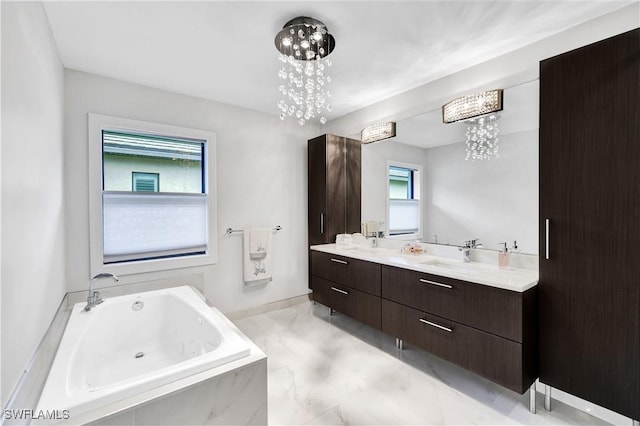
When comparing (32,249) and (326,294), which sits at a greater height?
(32,249)

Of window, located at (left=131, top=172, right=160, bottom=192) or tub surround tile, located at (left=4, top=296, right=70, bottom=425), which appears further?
window, located at (left=131, top=172, right=160, bottom=192)

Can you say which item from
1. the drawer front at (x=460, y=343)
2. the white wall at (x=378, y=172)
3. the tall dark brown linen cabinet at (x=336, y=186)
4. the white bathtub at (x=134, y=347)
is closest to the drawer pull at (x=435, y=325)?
the drawer front at (x=460, y=343)

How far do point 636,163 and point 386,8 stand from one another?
1573mm

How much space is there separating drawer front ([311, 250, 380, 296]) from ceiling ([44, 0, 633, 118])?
1.75 m

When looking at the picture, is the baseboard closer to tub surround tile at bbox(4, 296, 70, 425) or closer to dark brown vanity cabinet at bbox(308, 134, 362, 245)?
dark brown vanity cabinet at bbox(308, 134, 362, 245)

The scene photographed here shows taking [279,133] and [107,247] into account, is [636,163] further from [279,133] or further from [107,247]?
[107,247]

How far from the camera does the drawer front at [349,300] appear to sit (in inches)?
102

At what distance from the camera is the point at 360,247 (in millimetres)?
3336

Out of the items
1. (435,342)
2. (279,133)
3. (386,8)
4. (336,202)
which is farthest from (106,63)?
(435,342)

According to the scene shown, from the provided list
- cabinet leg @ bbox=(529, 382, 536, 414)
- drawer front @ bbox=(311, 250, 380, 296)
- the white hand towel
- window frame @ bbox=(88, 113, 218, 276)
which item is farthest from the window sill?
cabinet leg @ bbox=(529, 382, 536, 414)

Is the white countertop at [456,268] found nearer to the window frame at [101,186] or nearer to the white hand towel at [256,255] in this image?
the white hand towel at [256,255]

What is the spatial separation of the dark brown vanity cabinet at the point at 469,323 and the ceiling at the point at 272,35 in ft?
5.53

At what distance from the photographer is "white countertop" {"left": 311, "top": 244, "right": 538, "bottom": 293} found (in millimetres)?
1749

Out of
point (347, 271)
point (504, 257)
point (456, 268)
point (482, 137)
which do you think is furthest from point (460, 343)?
point (482, 137)
